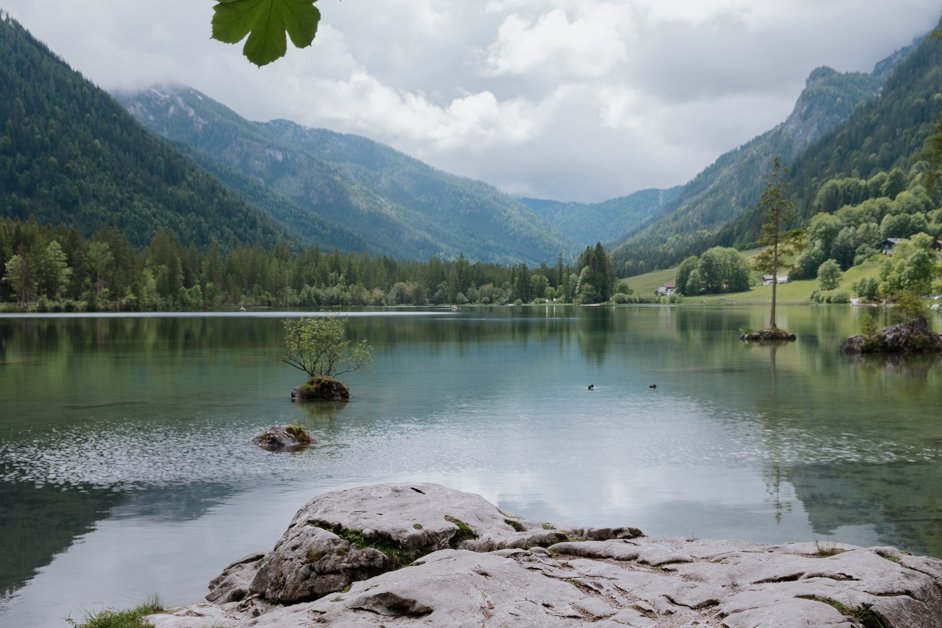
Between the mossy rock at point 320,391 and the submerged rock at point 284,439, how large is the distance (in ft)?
41.6

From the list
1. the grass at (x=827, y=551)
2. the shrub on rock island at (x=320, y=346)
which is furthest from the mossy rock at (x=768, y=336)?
the grass at (x=827, y=551)

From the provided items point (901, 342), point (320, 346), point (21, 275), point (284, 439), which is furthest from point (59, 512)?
point (21, 275)

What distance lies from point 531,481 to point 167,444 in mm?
18018

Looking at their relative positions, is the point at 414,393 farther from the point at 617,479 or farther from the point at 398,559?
the point at 398,559

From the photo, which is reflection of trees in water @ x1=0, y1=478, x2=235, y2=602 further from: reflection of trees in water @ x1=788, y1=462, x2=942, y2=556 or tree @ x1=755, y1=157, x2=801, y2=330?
tree @ x1=755, y1=157, x2=801, y2=330

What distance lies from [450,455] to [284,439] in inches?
315

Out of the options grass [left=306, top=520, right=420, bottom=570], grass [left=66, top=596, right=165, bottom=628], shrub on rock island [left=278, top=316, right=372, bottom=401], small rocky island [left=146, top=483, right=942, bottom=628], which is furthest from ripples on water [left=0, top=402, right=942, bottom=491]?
grass [left=306, top=520, right=420, bottom=570]

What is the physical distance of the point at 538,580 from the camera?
34.6 ft

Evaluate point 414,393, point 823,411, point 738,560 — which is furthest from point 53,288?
point 738,560

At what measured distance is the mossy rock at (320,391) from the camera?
4831cm

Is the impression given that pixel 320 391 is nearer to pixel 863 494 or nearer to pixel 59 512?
pixel 59 512

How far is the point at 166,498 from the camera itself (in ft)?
84.7

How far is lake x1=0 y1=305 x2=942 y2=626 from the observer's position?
2088cm

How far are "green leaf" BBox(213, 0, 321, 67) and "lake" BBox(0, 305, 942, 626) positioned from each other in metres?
16.7
